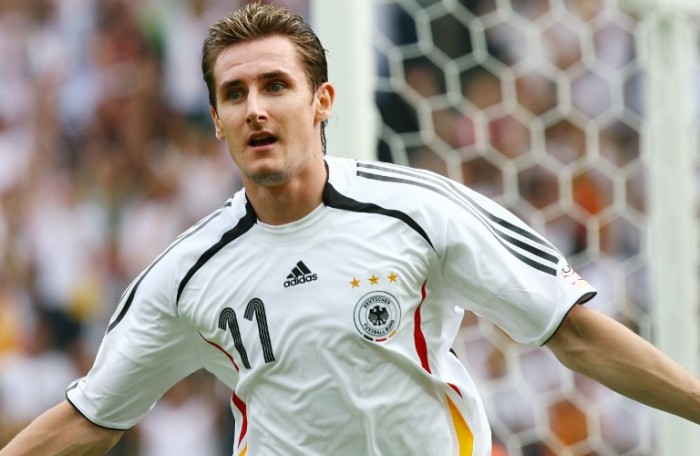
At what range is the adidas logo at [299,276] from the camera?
9.07ft

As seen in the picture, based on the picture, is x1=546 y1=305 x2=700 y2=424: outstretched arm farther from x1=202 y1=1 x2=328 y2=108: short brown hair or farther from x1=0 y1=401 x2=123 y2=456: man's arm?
x1=0 y1=401 x2=123 y2=456: man's arm

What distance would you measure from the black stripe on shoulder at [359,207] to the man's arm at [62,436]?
837 mm

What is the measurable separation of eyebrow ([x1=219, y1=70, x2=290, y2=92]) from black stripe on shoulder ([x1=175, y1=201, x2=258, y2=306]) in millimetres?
292

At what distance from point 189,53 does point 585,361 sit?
13.5 ft

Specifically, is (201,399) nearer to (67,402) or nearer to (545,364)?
Answer: (545,364)

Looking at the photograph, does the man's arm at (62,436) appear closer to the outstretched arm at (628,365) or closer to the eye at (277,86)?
the eye at (277,86)

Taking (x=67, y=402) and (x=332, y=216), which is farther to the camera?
(x=67, y=402)

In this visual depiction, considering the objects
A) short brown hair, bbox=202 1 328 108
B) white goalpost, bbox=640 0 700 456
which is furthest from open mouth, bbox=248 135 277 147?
white goalpost, bbox=640 0 700 456

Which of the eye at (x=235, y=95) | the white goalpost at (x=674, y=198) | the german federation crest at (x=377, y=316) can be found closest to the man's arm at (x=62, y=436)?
the german federation crest at (x=377, y=316)

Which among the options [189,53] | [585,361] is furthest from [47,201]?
[585,361]

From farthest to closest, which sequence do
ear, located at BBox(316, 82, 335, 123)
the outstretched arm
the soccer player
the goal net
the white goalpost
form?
the goal net → the white goalpost → ear, located at BBox(316, 82, 335, 123) → the soccer player → the outstretched arm

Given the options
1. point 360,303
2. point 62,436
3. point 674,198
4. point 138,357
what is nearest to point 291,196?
point 360,303

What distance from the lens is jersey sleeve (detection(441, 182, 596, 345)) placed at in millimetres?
2689

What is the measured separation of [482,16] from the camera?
16.0 ft
